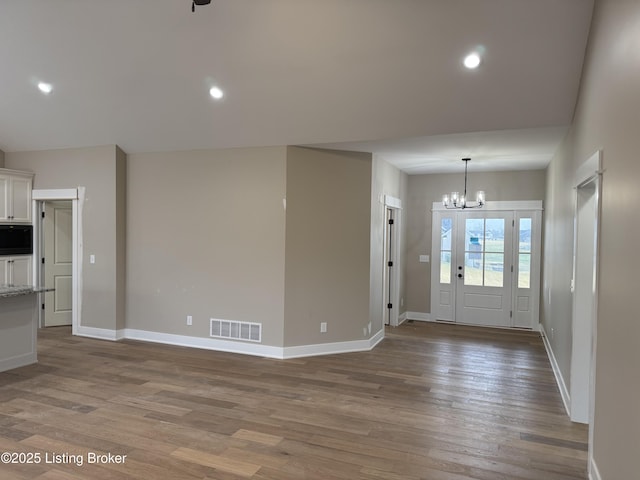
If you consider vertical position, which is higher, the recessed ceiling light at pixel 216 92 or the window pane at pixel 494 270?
the recessed ceiling light at pixel 216 92

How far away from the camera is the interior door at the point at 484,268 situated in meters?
7.22

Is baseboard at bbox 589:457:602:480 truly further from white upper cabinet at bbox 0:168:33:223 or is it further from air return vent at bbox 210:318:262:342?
white upper cabinet at bbox 0:168:33:223

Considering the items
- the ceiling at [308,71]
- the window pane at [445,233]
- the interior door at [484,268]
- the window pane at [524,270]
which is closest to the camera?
the ceiling at [308,71]

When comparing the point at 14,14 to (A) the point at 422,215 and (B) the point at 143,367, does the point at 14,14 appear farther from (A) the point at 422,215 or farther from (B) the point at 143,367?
(A) the point at 422,215

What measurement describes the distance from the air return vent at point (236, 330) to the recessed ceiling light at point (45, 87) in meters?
3.47

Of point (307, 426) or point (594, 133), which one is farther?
point (307, 426)

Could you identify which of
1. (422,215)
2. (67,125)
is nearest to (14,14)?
(67,125)

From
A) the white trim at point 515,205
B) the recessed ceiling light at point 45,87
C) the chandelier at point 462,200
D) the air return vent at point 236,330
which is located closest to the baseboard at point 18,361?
the air return vent at point 236,330

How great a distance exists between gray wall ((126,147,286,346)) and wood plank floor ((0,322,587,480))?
58 centimetres

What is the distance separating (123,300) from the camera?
6.10 meters

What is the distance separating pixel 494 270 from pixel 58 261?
7.22 m

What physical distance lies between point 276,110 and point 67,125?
317 centimetres

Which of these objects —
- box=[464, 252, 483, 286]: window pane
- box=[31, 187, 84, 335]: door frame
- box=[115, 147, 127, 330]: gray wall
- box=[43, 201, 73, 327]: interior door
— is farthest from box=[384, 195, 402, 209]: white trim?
box=[43, 201, 73, 327]: interior door

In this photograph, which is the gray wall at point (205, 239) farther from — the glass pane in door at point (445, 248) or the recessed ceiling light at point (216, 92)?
the glass pane in door at point (445, 248)
